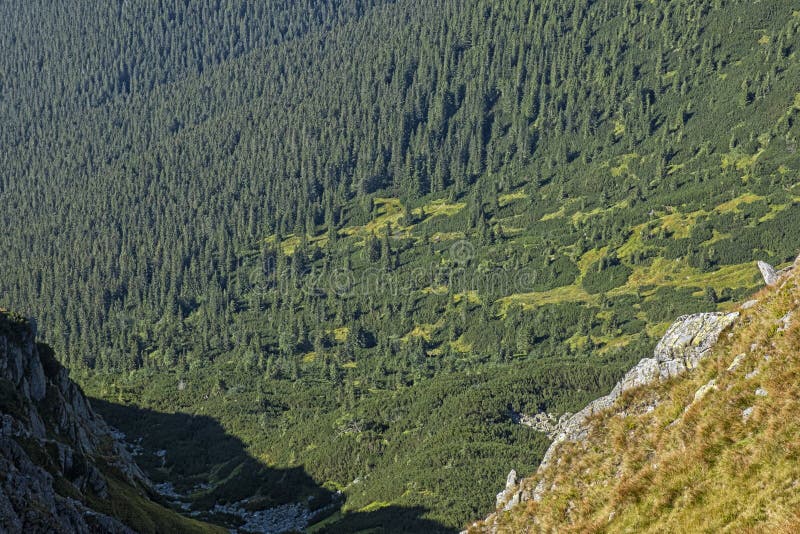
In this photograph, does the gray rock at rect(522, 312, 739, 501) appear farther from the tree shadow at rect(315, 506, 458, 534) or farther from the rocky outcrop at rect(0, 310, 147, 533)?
the tree shadow at rect(315, 506, 458, 534)

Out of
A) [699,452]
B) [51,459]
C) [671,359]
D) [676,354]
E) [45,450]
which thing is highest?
[45,450]

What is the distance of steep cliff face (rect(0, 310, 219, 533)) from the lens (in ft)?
169

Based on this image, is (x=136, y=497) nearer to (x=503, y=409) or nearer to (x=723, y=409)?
(x=723, y=409)

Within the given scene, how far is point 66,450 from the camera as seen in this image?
2923 inches

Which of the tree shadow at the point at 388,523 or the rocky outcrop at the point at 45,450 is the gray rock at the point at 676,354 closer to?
the rocky outcrop at the point at 45,450

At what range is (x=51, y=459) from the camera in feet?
230

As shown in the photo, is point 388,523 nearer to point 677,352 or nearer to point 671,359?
point 671,359

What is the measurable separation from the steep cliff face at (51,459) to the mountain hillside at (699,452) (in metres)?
27.9

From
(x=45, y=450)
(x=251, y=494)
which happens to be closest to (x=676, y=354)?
(x=45, y=450)

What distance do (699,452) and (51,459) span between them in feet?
193

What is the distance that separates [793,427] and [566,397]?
176 m

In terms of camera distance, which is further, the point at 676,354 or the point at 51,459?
the point at 51,459

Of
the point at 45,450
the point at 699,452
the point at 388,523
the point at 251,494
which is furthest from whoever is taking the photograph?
the point at 251,494

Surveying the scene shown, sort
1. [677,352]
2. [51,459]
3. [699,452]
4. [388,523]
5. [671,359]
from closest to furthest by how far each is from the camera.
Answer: [699,452]
[677,352]
[671,359]
[51,459]
[388,523]
